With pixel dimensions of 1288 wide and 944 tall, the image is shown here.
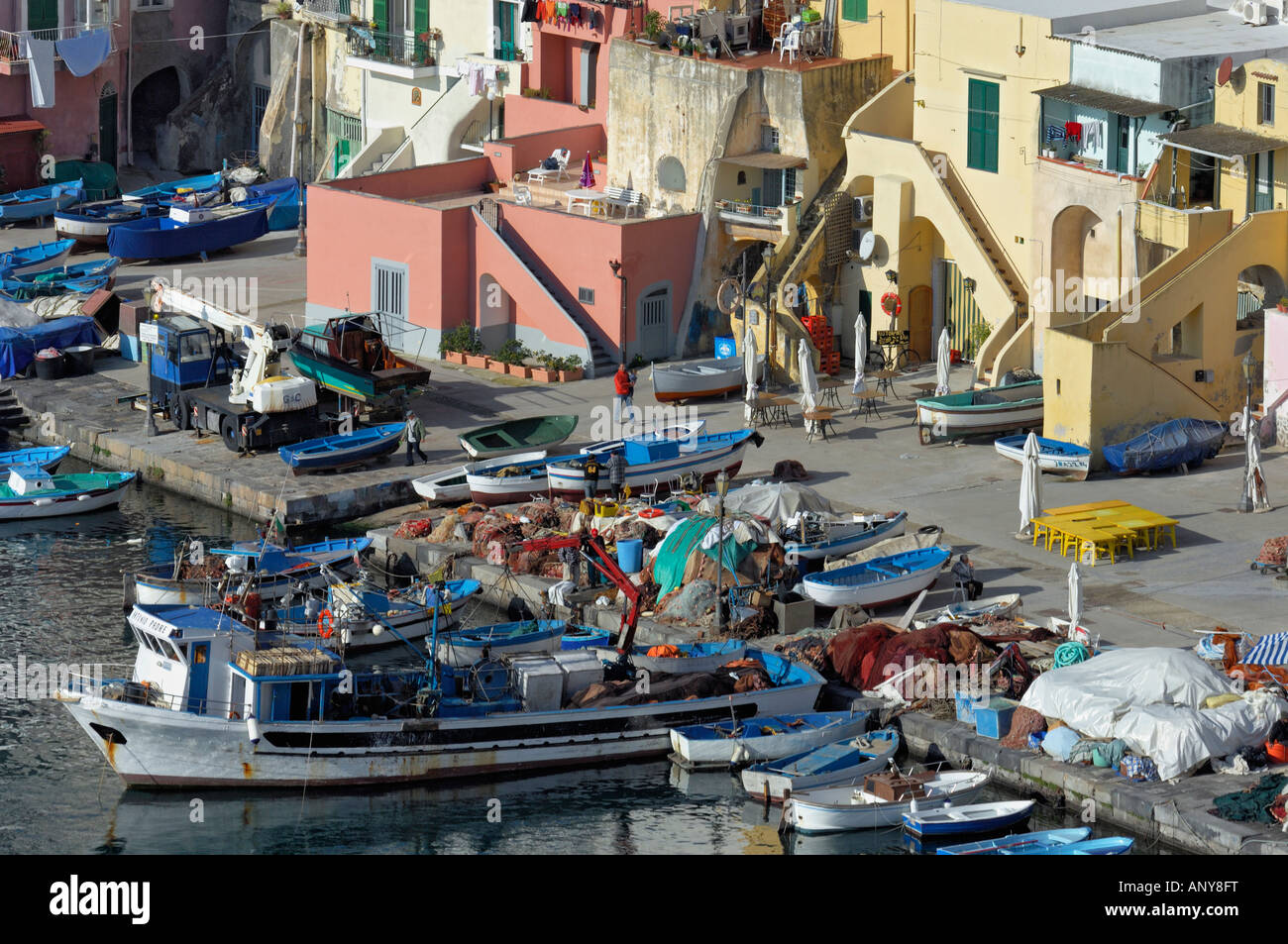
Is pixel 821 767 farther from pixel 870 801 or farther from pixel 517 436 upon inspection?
pixel 517 436

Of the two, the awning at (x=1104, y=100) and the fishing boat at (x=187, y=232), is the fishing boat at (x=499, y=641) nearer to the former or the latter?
the awning at (x=1104, y=100)

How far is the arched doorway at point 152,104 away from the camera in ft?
261

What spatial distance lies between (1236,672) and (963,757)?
13.8 ft

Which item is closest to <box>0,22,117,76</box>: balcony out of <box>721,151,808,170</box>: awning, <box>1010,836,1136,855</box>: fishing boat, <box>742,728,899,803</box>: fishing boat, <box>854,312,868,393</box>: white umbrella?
<box>721,151,808,170</box>: awning

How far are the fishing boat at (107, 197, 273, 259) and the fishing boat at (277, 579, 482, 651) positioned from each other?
25.1 m

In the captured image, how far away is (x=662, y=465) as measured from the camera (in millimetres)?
49188

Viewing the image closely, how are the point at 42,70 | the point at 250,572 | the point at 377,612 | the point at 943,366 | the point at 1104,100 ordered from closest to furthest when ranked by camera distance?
1. the point at 377,612
2. the point at 250,572
3. the point at 1104,100
4. the point at 943,366
5. the point at 42,70

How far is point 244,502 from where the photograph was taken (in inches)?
1991

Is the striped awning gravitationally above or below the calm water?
above

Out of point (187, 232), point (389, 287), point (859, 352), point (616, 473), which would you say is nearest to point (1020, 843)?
point (616, 473)

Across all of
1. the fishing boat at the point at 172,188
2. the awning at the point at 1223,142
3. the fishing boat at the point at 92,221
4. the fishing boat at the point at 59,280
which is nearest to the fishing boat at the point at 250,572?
the awning at the point at 1223,142

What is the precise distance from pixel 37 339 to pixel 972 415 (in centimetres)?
2171

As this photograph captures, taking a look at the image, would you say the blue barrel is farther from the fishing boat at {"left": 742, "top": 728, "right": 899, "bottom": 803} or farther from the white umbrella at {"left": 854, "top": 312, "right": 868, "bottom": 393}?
the white umbrella at {"left": 854, "top": 312, "right": 868, "bottom": 393}

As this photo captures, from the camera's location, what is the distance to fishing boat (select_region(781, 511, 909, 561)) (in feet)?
146
